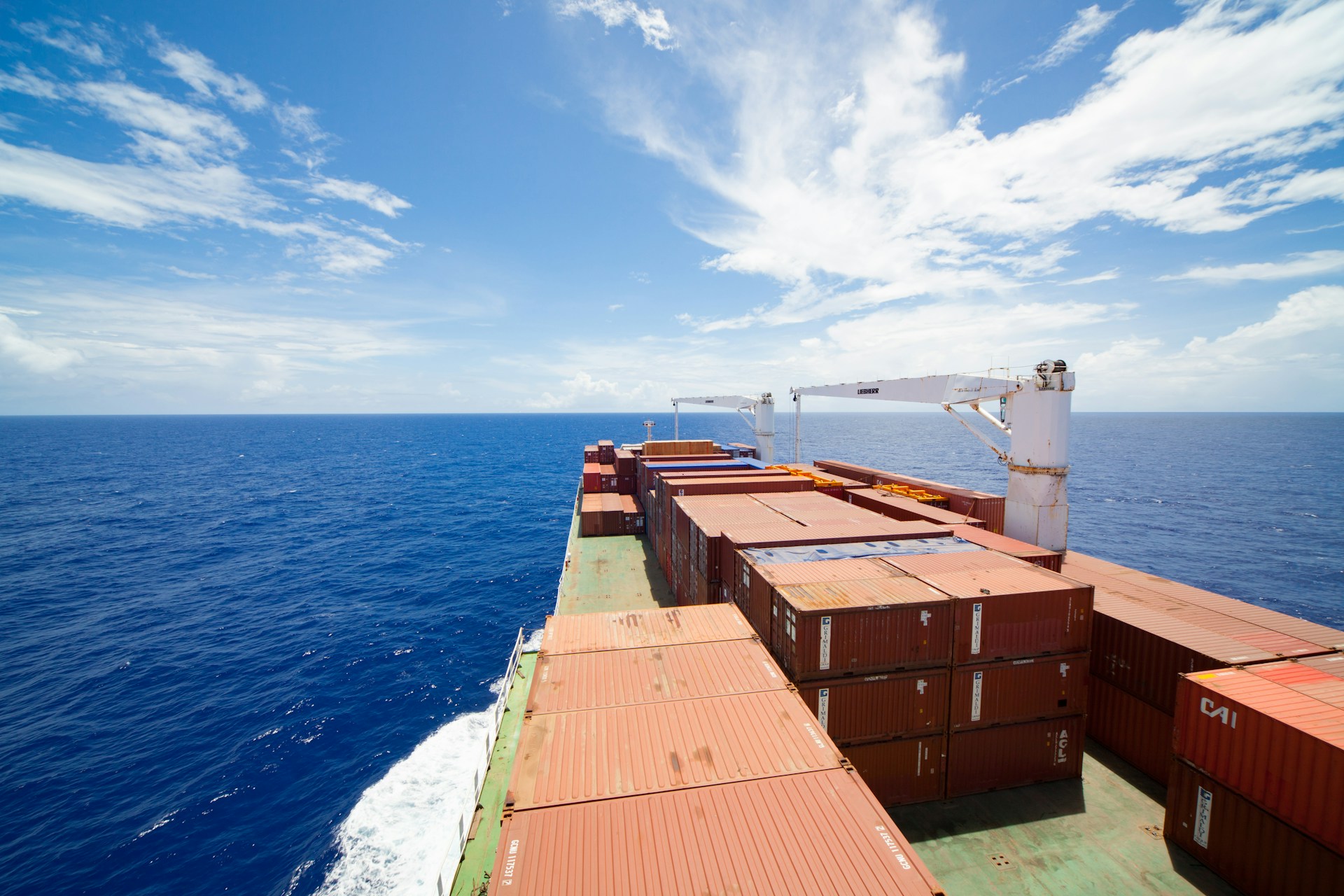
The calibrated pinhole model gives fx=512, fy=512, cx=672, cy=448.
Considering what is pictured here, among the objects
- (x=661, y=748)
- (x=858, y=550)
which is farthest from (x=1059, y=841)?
Result: (x=661, y=748)

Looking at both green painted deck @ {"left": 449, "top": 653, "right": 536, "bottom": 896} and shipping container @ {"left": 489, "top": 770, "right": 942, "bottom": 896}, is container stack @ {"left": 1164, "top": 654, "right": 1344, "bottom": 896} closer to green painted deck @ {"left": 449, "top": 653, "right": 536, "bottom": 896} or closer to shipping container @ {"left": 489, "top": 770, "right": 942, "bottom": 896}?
shipping container @ {"left": 489, "top": 770, "right": 942, "bottom": 896}

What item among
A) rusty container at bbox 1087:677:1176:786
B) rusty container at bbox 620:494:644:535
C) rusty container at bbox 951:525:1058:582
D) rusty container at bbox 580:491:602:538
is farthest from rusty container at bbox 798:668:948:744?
rusty container at bbox 620:494:644:535

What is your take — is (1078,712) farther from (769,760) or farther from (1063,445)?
(1063,445)

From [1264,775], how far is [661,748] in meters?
10.7

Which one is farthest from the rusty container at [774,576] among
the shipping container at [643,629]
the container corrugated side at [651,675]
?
the container corrugated side at [651,675]

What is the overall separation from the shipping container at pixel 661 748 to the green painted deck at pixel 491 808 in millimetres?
599

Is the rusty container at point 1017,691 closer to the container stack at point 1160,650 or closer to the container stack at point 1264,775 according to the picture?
the container stack at point 1160,650

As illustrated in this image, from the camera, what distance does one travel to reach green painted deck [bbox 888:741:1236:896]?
10.1 metres

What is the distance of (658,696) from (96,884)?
20.1 metres

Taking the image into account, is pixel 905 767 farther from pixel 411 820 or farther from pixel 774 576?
pixel 411 820

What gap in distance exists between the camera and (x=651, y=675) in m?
10.5

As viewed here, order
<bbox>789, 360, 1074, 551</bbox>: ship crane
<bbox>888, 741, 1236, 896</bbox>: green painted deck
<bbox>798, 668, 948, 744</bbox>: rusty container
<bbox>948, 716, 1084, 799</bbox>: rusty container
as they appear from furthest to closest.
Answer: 1. <bbox>789, 360, 1074, 551</bbox>: ship crane
2. <bbox>948, 716, 1084, 799</bbox>: rusty container
3. <bbox>798, 668, 948, 744</bbox>: rusty container
4. <bbox>888, 741, 1236, 896</bbox>: green painted deck

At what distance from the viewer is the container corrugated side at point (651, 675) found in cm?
979

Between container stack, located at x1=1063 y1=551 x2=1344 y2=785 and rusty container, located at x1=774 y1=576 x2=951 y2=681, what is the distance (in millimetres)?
5265
